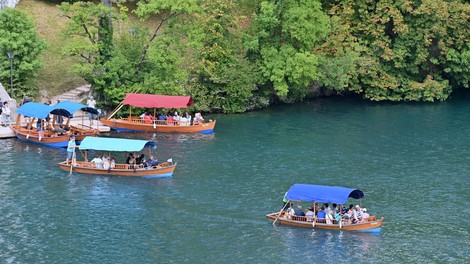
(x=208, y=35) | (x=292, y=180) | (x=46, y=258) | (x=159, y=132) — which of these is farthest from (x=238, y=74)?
(x=46, y=258)

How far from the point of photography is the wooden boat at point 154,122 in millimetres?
75938

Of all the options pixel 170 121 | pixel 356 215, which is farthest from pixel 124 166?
pixel 356 215

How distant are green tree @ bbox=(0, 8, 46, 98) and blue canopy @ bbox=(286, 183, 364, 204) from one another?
30514mm

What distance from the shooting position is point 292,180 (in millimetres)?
62656

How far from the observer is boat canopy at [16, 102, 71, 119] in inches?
2753

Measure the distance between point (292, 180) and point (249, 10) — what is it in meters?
30.8

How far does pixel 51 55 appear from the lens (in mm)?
83688

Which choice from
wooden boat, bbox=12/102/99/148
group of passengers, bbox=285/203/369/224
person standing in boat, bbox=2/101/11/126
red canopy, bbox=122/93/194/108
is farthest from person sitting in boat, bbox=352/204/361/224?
person standing in boat, bbox=2/101/11/126

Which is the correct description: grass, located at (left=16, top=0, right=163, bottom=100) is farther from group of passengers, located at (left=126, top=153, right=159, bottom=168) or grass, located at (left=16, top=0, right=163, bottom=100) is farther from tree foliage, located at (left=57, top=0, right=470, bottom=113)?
group of passengers, located at (left=126, top=153, right=159, bottom=168)

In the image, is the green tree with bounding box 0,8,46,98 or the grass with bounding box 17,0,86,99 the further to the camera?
the grass with bounding box 17,0,86,99

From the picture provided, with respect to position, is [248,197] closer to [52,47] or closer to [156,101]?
[156,101]

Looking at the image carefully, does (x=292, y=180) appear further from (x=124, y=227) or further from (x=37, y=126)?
(x=37, y=126)

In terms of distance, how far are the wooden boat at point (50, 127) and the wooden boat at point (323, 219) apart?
2181 centimetres

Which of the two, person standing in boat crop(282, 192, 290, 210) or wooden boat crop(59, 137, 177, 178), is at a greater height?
wooden boat crop(59, 137, 177, 178)
